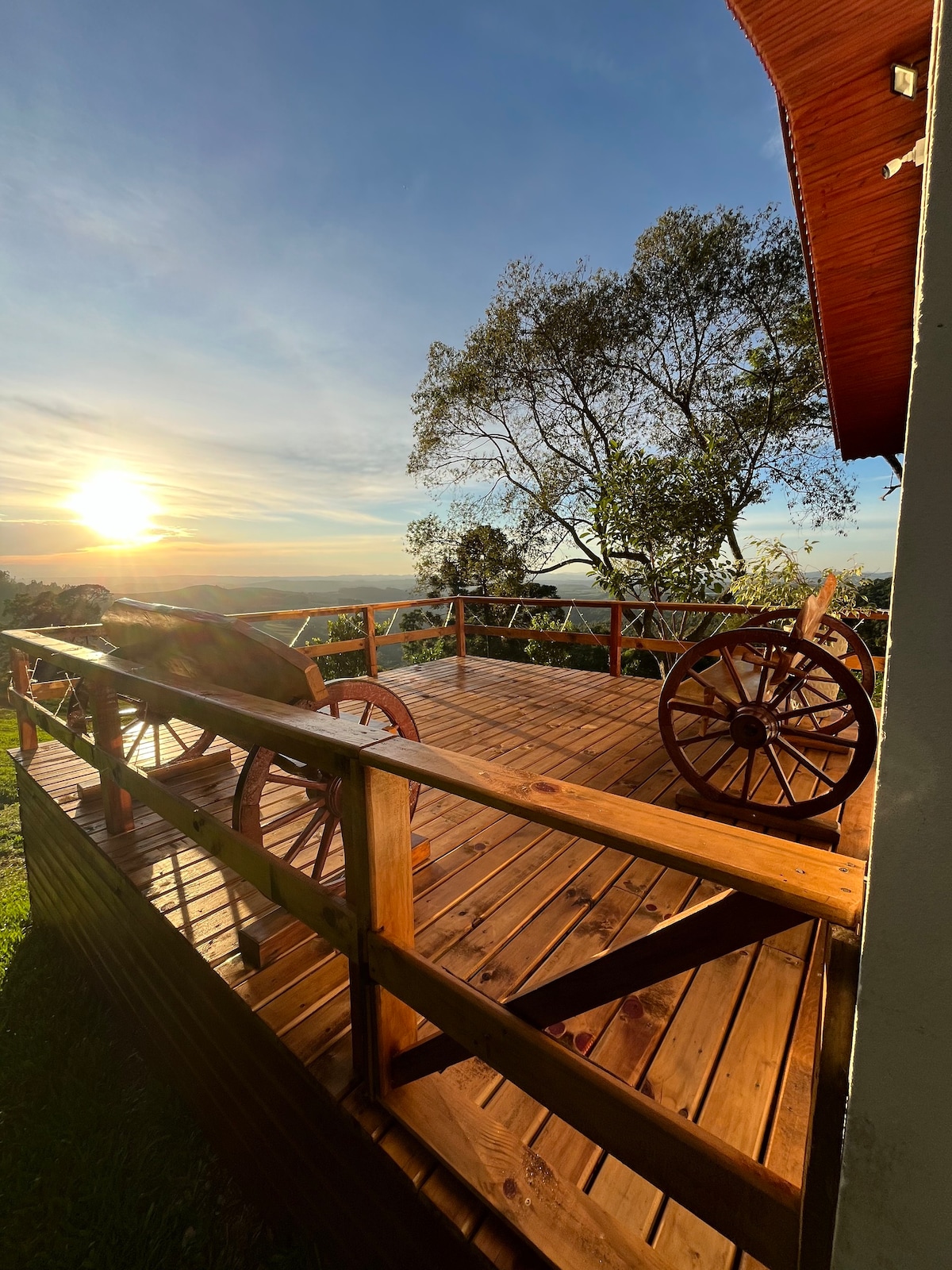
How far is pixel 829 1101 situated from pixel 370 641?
5542 millimetres

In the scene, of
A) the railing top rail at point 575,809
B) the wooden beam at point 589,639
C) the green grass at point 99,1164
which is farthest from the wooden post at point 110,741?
the wooden beam at point 589,639

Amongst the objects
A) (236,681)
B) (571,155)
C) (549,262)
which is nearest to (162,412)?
(549,262)

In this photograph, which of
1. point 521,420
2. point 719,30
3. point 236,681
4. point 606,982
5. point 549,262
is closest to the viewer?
point 606,982

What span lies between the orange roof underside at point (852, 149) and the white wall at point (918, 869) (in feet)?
2.99

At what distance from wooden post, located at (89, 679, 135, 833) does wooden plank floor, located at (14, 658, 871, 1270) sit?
0.09m

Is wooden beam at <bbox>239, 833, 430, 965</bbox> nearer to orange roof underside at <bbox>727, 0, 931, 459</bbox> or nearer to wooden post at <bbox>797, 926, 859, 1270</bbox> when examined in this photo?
wooden post at <bbox>797, 926, 859, 1270</bbox>

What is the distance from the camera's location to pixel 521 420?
13.3m

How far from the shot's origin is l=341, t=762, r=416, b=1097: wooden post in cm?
119

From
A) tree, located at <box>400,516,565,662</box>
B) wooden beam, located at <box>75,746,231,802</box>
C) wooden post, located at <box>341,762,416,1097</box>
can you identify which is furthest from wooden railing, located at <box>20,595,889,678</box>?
tree, located at <box>400,516,565,662</box>

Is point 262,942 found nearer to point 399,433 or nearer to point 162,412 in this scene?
point 399,433

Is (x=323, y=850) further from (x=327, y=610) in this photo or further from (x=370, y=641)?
(x=370, y=641)

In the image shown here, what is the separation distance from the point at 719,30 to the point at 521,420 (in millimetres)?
7066

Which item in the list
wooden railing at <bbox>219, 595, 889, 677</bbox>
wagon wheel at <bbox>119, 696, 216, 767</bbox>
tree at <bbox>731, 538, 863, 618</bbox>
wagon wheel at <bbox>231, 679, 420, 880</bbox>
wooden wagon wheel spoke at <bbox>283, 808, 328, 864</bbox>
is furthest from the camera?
tree at <bbox>731, 538, 863, 618</bbox>

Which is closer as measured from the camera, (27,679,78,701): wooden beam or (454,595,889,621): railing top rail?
(27,679,78,701): wooden beam
